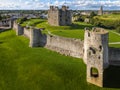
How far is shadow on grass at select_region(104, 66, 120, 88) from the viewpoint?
3403 centimetres

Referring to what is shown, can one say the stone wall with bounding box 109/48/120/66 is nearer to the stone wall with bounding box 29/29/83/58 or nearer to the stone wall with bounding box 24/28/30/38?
the stone wall with bounding box 29/29/83/58

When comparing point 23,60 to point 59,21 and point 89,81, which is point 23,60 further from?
point 59,21

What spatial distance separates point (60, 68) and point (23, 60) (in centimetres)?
742

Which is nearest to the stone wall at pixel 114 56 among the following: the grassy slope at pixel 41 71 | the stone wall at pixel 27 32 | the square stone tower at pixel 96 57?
the square stone tower at pixel 96 57

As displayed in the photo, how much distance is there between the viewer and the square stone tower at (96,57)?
33719 mm

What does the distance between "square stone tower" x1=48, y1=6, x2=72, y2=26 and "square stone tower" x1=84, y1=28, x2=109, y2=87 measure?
119ft

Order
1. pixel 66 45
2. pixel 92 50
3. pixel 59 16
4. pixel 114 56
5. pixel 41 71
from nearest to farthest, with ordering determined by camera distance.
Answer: pixel 92 50 < pixel 41 71 < pixel 114 56 < pixel 66 45 < pixel 59 16

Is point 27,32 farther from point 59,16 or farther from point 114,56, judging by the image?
point 114,56

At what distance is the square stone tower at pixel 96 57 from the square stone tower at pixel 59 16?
36.4 meters

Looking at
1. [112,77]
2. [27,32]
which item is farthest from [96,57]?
[27,32]

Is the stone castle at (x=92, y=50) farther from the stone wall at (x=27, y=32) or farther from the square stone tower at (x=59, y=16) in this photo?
the square stone tower at (x=59, y=16)

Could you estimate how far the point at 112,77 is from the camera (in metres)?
35.6

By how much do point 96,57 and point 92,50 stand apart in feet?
4.03

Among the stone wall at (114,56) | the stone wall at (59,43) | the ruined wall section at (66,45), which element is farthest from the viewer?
the stone wall at (59,43)
